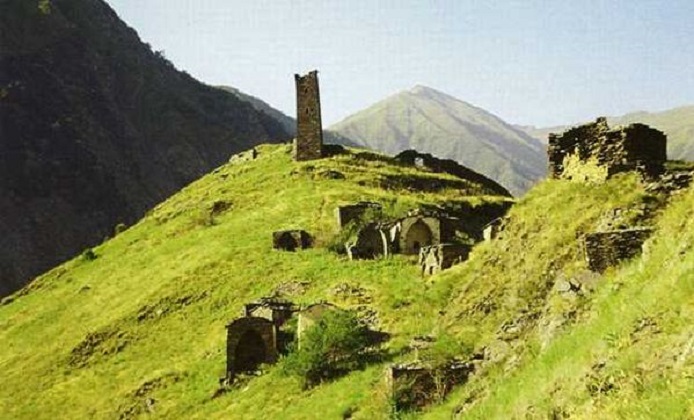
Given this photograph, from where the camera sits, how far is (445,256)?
33969 mm

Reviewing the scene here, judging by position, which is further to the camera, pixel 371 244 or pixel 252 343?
pixel 371 244

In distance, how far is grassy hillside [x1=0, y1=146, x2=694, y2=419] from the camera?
9.17 m

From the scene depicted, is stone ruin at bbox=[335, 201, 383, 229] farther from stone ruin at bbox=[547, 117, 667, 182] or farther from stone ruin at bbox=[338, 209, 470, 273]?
stone ruin at bbox=[547, 117, 667, 182]

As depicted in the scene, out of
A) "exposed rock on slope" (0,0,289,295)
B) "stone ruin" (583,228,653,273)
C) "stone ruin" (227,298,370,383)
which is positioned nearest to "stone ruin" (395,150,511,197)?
"stone ruin" (227,298,370,383)

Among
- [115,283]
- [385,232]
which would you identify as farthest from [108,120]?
[385,232]

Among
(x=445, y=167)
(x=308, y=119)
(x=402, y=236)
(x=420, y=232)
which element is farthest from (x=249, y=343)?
(x=445, y=167)

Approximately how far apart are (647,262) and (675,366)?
14.7ft

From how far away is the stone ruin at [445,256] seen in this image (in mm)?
33625

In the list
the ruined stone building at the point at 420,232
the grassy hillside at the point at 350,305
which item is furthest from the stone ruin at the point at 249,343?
the ruined stone building at the point at 420,232

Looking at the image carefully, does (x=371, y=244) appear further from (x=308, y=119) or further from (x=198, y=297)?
(x=308, y=119)

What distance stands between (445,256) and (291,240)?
1579cm

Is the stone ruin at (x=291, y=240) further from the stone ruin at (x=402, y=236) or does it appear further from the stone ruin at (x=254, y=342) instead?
Answer: the stone ruin at (x=254, y=342)

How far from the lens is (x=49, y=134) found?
135 m

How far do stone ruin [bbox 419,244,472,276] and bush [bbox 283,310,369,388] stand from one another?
291 inches
